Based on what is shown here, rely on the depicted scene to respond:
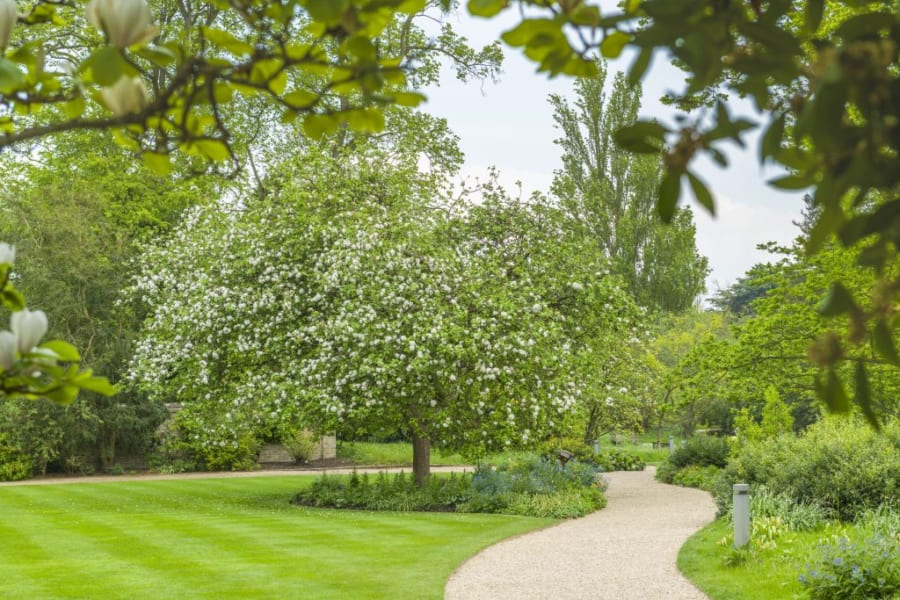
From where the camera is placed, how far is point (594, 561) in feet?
32.4

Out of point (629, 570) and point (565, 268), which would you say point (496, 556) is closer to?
point (629, 570)

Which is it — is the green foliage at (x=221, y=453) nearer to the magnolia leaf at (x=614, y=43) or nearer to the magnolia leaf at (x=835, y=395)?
the magnolia leaf at (x=614, y=43)

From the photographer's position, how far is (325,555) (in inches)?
390

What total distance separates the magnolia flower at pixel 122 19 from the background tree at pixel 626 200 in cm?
2852

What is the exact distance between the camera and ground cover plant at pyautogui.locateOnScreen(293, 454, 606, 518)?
14.2m

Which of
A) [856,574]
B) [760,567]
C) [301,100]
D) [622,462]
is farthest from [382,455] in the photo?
[301,100]

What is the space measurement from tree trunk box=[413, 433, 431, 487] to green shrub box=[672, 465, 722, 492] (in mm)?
6576

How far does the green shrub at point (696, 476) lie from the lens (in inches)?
746

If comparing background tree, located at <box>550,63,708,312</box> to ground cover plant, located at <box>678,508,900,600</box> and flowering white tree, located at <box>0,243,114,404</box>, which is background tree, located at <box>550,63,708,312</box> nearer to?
ground cover plant, located at <box>678,508,900,600</box>

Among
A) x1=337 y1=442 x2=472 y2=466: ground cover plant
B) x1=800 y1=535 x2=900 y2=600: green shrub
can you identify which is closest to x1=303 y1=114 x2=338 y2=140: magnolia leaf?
x1=800 y1=535 x2=900 y2=600: green shrub

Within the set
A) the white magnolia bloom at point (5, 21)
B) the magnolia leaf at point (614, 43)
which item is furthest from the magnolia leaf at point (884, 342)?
the white magnolia bloom at point (5, 21)

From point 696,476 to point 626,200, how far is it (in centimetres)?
1338

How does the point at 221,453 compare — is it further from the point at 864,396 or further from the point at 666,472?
the point at 864,396

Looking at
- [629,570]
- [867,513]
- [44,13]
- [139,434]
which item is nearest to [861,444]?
[867,513]
